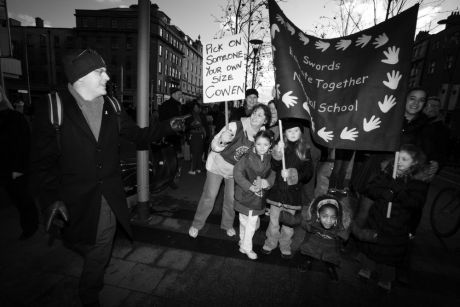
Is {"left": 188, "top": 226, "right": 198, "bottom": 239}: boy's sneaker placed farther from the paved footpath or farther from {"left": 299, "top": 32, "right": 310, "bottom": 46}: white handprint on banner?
{"left": 299, "top": 32, "right": 310, "bottom": 46}: white handprint on banner

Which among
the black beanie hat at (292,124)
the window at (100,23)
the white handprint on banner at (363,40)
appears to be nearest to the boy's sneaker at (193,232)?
the black beanie hat at (292,124)

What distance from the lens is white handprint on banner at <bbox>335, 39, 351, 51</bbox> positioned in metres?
2.81

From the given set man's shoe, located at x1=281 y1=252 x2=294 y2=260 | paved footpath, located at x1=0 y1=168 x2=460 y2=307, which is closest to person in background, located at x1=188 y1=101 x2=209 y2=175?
paved footpath, located at x1=0 y1=168 x2=460 y2=307

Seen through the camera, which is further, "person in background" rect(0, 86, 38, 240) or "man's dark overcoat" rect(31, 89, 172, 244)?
"person in background" rect(0, 86, 38, 240)

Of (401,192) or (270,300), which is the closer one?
(270,300)

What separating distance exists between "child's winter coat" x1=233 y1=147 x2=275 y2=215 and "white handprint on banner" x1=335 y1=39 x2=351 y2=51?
1.53m

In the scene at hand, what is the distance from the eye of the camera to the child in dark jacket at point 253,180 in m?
3.40

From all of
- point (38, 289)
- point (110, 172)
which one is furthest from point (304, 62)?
point (38, 289)

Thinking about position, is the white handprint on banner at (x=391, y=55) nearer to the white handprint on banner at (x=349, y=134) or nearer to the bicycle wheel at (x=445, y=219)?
the white handprint on banner at (x=349, y=134)

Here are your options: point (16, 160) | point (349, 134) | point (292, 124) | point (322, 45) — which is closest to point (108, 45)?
point (16, 160)

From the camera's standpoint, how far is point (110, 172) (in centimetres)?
240

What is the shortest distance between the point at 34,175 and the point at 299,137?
2933 mm

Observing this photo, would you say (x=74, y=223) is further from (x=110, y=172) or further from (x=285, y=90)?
(x=285, y=90)

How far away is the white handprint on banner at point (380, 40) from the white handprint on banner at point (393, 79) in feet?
1.02
